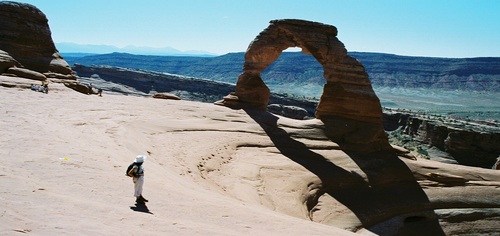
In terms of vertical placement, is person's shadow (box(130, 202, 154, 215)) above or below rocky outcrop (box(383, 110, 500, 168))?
above

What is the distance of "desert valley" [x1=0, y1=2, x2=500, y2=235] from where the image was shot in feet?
22.3

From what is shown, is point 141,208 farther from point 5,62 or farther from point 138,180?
point 5,62

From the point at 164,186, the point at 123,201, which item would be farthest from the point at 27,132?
the point at 123,201

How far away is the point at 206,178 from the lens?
1312 cm

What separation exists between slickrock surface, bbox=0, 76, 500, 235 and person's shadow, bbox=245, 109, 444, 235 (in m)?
0.06

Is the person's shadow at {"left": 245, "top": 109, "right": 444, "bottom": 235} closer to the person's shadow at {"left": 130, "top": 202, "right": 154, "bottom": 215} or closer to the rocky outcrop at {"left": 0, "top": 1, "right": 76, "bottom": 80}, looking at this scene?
the person's shadow at {"left": 130, "top": 202, "right": 154, "bottom": 215}

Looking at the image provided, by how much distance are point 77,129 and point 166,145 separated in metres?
3.17

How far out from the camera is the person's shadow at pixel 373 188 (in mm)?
17188

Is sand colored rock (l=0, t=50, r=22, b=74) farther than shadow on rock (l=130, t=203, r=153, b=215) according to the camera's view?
Yes

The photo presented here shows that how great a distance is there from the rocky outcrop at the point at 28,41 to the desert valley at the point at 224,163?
90 mm

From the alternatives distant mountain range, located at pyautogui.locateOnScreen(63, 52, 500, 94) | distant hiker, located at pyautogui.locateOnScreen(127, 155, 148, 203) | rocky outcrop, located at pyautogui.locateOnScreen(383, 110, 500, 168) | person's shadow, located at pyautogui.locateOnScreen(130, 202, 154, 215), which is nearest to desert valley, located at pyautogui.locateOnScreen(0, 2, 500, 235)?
person's shadow, located at pyautogui.locateOnScreen(130, 202, 154, 215)

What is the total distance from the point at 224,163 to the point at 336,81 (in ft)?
32.9

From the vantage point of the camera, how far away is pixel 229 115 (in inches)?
852

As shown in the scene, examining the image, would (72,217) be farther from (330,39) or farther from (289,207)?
(330,39)
